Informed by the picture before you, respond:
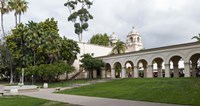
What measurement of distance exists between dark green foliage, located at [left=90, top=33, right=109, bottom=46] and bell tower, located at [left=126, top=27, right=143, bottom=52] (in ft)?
22.3

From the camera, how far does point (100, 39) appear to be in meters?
82.1

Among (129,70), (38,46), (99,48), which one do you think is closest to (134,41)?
(129,70)

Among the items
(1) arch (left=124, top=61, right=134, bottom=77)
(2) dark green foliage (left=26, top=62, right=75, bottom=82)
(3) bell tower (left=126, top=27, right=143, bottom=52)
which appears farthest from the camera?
(3) bell tower (left=126, top=27, right=143, bottom=52)

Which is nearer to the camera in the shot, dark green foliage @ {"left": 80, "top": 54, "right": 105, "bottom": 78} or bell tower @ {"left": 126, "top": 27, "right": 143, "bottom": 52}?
dark green foliage @ {"left": 80, "top": 54, "right": 105, "bottom": 78}

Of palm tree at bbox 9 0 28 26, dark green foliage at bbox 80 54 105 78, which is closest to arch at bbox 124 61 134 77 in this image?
dark green foliage at bbox 80 54 105 78

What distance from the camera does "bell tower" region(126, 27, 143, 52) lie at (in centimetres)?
8062

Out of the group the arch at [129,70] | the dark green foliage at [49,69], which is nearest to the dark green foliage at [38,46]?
the dark green foliage at [49,69]

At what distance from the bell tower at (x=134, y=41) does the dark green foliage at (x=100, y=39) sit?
681 cm

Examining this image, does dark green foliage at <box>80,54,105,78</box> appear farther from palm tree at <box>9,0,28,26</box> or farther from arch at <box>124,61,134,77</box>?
palm tree at <box>9,0,28,26</box>

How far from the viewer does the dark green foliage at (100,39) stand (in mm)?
81562

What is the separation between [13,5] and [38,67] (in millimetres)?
17196

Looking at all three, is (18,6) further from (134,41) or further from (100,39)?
(134,41)

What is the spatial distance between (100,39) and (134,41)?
10.6m

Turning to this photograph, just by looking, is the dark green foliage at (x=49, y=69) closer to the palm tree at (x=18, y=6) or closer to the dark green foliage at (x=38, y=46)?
the dark green foliage at (x=38, y=46)
